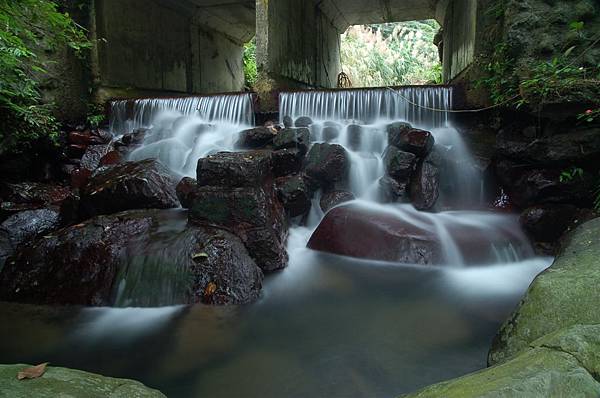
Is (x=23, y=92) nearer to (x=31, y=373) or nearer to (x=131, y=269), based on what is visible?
(x=131, y=269)

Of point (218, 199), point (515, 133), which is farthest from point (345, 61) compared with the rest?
point (218, 199)

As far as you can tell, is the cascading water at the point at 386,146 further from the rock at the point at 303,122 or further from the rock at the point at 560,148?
the rock at the point at 560,148

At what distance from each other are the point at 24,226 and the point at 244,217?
313cm

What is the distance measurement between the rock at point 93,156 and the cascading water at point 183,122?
2.10 ft

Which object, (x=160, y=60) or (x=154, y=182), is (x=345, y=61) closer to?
(x=160, y=60)

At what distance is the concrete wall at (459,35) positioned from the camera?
7.18 meters

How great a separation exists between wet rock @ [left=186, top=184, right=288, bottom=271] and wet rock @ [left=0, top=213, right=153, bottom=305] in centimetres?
71

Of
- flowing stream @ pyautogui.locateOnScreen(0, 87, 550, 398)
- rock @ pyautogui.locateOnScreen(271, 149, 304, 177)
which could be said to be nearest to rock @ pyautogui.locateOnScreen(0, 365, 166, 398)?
flowing stream @ pyautogui.locateOnScreen(0, 87, 550, 398)

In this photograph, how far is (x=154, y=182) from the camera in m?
4.88

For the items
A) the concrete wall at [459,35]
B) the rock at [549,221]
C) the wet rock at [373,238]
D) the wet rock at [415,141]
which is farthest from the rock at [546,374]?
the concrete wall at [459,35]

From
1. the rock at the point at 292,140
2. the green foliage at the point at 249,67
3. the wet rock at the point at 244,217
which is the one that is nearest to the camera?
the wet rock at the point at 244,217

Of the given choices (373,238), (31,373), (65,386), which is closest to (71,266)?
(31,373)

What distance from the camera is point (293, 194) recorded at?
4.98 meters

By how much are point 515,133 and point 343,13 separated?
9.20 meters
